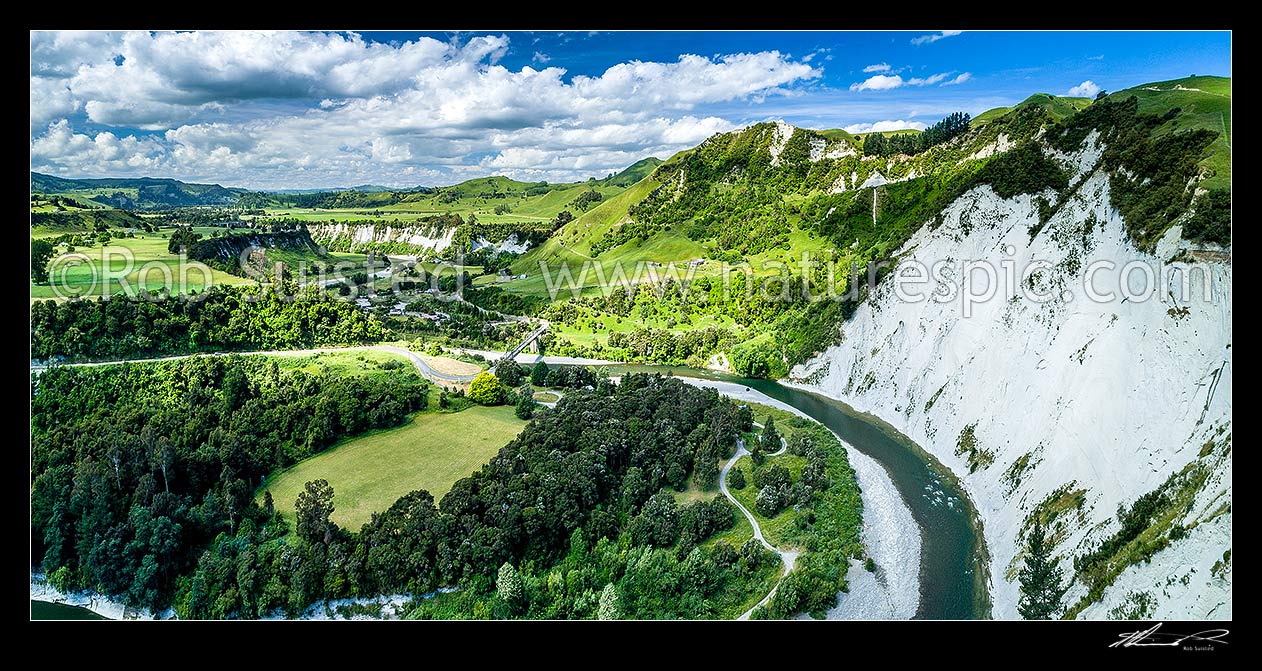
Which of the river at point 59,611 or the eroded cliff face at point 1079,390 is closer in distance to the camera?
the eroded cliff face at point 1079,390

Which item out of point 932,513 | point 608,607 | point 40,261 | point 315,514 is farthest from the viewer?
point 40,261

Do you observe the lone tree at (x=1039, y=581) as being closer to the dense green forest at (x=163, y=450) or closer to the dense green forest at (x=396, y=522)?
the dense green forest at (x=396, y=522)

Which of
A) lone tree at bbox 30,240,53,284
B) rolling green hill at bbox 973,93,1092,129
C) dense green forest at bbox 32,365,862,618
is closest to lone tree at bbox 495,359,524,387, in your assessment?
dense green forest at bbox 32,365,862,618

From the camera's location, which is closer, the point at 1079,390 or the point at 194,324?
the point at 1079,390

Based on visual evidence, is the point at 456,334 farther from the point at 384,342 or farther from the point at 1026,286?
the point at 1026,286

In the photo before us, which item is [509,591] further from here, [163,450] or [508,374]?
[508,374]

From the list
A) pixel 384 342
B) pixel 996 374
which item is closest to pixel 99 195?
pixel 384 342
